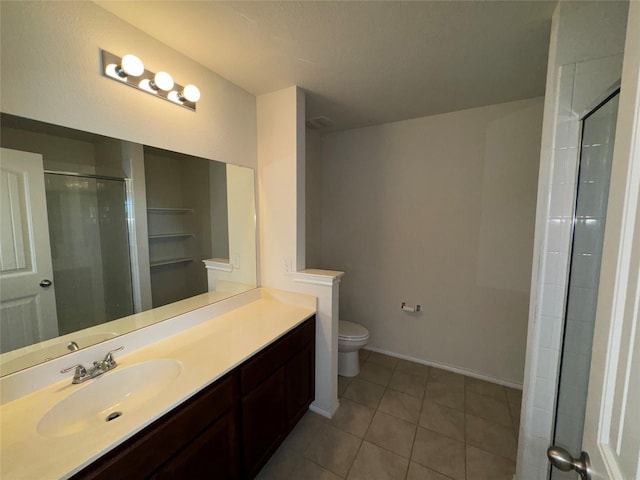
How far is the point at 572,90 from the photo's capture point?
44.8 inches

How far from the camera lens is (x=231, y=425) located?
3.96ft

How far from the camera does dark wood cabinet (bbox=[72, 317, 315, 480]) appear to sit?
0.86 m

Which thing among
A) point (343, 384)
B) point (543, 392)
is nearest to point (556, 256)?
point (543, 392)

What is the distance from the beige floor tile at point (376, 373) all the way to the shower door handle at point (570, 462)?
6.03ft

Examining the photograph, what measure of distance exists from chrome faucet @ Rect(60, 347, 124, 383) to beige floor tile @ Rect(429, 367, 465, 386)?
242 centimetres

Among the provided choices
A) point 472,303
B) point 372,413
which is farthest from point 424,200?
point 372,413

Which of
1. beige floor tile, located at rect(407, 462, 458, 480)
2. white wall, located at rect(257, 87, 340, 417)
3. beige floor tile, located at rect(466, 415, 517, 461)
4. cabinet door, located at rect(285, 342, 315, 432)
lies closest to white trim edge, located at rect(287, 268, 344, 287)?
white wall, located at rect(257, 87, 340, 417)

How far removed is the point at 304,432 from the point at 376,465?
1.66 feet

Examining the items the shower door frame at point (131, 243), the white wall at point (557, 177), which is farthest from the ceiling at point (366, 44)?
the shower door frame at point (131, 243)

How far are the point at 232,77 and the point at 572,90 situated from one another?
6.12 ft

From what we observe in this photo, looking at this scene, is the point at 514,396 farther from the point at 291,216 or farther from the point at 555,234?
the point at 291,216

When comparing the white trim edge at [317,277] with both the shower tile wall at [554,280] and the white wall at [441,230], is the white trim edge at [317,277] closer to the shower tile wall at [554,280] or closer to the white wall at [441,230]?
the white wall at [441,230]

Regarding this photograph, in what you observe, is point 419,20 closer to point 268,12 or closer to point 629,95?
point 268,12

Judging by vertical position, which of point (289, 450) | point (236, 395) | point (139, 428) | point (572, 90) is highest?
point (572, 90)
